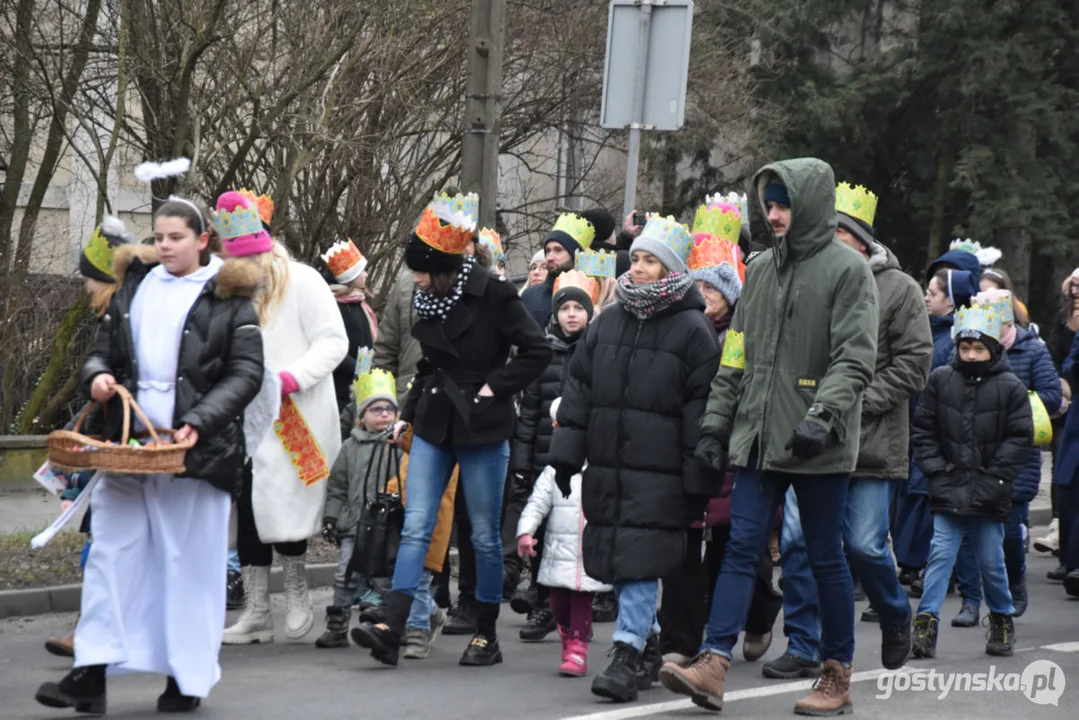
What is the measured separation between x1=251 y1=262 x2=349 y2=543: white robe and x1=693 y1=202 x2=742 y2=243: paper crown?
2337mm

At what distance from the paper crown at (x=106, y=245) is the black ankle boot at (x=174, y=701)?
1.96 meters

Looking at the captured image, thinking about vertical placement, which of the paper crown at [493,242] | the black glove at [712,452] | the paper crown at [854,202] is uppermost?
the paper crown at [854,202]

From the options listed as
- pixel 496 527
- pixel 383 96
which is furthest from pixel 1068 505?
pixel 383 96

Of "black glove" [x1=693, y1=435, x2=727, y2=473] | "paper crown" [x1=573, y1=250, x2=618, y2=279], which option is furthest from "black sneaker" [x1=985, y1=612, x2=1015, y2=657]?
"paper crown" [x1=573, y1=250, x2=618, y2=279]

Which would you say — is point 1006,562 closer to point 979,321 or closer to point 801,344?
point 979,321

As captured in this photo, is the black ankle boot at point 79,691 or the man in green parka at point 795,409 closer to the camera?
the black ankle boot at point 79,691

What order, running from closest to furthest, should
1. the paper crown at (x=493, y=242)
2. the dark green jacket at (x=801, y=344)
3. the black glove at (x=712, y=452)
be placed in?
the dark green jacket at (x=801, y=344) → the black glove at (x=712, y=452) → the paper crown at (x=493, y=242)

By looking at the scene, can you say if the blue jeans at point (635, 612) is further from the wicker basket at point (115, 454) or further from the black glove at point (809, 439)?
the wicker basket at point (115, 454)

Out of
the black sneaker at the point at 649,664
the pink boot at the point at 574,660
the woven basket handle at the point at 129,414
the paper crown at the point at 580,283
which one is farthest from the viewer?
the paper crown at the point at 580,283

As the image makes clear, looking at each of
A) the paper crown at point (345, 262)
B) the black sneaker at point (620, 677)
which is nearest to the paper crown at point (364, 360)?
the paper crown at point (345, 262)

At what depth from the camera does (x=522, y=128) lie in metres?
20.1

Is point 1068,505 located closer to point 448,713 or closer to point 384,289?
point 448,713

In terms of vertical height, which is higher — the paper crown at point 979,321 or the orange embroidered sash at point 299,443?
the paper crown at point 979,321

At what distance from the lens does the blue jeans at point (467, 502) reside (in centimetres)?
836
